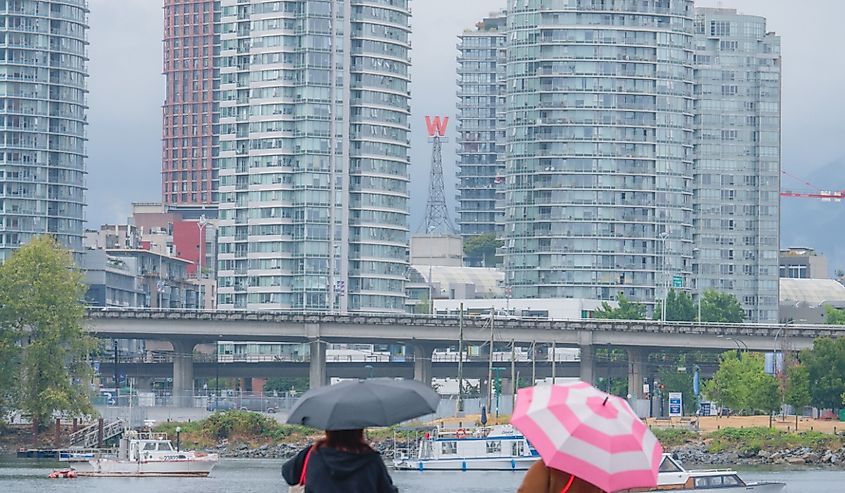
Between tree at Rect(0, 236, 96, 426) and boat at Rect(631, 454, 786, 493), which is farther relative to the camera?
tree at Rect(0, 236, 96, 426)

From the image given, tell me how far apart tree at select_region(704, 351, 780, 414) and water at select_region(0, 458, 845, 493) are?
33.7m

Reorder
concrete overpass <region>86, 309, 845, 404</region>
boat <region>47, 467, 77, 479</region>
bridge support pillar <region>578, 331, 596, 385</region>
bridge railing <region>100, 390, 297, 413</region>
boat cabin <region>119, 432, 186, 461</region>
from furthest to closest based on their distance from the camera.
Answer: bridge support pillar <region>578, 331, 596, 385</region>
concrete overpass <region>86, 309, 845, 404</region>
bridge railing <region>100, 390, 297, 413</region>
boat cabin <region>119, 432, 186, 461</region>
boat <region>47, 467, 77, 479</region>

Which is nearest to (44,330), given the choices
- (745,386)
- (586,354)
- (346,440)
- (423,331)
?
(745,386)

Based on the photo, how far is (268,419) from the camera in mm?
151375

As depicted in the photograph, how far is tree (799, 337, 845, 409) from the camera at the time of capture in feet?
515

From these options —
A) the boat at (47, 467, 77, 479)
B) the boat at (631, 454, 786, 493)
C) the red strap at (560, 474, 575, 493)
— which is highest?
the red strap at (560, 474, 575, 493)

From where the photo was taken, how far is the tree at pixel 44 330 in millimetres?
133000

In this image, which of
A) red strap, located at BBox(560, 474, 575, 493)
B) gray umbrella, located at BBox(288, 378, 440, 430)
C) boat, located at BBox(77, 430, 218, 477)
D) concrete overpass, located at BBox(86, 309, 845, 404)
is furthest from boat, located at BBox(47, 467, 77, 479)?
red strap, located at BBox(560, 474, 575, 493)

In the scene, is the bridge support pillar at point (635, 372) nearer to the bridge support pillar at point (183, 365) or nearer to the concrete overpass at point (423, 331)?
the concrete overpass at point (423, 331)

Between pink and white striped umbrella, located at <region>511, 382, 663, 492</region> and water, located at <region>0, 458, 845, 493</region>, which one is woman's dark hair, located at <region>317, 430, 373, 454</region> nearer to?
pink and white striped umbrella, located at <region>511, 382, 663, 492</region>

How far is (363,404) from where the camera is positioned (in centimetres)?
1773

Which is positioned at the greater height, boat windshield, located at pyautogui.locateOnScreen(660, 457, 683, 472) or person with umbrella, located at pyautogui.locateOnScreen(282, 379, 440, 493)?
person with umbrella, located at pyautogui.locateOnScreen(282, 379, 440, 493)

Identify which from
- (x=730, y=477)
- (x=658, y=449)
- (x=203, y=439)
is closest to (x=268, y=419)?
(x=203, y=439)

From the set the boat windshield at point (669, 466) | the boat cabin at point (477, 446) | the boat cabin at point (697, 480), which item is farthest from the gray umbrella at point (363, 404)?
the boat cabin at point (477, 446)
